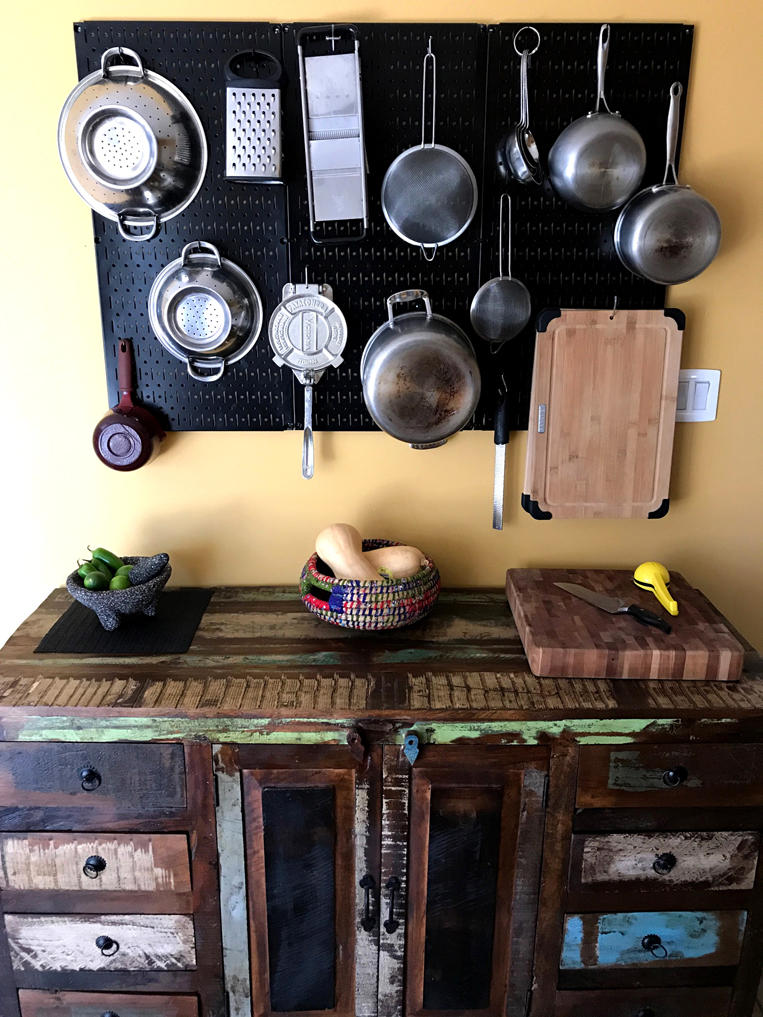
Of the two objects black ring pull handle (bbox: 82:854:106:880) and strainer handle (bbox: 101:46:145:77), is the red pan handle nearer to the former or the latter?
strainer handle (bbox: 101:46:145:77)

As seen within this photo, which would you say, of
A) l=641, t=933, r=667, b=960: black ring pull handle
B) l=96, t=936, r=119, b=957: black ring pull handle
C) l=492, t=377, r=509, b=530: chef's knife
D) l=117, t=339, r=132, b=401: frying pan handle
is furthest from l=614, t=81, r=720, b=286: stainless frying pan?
l=96, t=936, r=119, b=957: black ring pull handle

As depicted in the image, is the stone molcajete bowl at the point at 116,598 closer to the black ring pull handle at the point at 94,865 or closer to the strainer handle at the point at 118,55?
the black ring pull handle at the point at 94,865

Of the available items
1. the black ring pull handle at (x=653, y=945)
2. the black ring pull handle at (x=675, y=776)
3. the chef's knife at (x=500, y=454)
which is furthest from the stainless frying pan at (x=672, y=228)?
the black ring pull handle at (x=653, y=945)

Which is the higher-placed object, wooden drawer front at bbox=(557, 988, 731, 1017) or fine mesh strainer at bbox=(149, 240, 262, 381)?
fine mesh strainer at bbox=(149, 240, 262, 381)

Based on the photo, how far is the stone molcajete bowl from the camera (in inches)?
58.2

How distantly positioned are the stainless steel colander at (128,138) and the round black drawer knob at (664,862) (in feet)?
5.03

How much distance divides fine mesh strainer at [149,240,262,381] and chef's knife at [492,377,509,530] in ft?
Answer: 1.73

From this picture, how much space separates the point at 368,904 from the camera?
1397 mm

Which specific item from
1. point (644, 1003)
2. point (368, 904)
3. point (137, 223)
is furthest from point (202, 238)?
point (644, 1003)

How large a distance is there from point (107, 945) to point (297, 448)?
1014 mm

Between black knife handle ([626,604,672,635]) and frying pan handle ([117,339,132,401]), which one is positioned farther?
frying pan handle ([117,339,132,401])

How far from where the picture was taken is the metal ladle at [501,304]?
1548 millimetres

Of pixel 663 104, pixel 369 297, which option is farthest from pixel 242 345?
pixel 663 104

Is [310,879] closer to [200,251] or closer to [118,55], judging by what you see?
[200,251]
